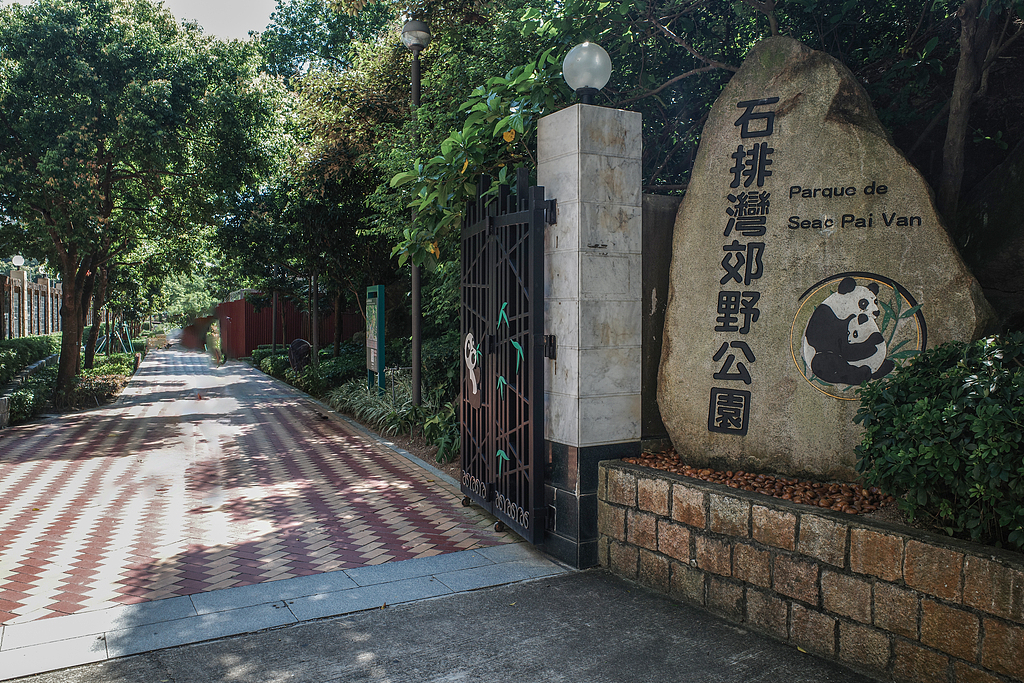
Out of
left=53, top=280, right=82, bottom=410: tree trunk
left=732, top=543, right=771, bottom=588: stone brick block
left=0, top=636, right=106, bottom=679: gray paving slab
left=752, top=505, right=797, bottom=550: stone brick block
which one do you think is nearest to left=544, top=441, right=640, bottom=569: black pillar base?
left=732, top=543, right=771, bottom=588: stone brick block

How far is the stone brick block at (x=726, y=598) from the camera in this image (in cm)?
402

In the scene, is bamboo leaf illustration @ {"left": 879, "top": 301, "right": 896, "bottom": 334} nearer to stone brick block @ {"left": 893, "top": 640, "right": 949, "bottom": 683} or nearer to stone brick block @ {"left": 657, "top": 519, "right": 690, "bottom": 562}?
stone brick block @ {"left": 657, "top": 519, "right": 690, "bottom": 562}

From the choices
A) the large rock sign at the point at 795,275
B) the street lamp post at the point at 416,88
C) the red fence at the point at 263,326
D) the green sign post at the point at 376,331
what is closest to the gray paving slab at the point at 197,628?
the large rock sign at the point at 795,275

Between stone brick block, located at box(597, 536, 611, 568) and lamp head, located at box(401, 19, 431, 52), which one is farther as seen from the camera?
lamp head, located at box(401, 19, 431, 52)

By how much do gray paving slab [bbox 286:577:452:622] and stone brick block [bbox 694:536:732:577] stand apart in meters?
1.59

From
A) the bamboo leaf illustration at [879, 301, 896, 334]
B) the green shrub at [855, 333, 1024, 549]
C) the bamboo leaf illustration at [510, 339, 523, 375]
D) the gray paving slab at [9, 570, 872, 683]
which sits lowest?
the gray paving slab at [9, 570, 872, 683]

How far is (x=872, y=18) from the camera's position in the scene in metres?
6.78

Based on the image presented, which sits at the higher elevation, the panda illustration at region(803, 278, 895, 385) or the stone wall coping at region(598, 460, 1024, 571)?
the panda illustration at region(803, 278, 895, 385)

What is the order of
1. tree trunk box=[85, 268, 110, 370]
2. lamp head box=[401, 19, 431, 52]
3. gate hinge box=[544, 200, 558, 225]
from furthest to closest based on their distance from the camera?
tree trunk box=[85, 268, 110, 370], lamp head box=[401, 19, 431, 52], gate hinge box=[544, 200, 558, 225]

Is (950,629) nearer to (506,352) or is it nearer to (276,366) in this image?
(506,352)

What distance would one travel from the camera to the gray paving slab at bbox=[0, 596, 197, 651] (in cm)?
383

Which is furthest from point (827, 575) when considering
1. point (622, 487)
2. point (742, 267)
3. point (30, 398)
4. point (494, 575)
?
point (30, 398)

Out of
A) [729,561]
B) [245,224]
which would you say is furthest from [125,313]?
[729,561]

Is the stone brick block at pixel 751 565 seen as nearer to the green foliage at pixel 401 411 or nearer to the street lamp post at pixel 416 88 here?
the green foliage at pixel 401 411
